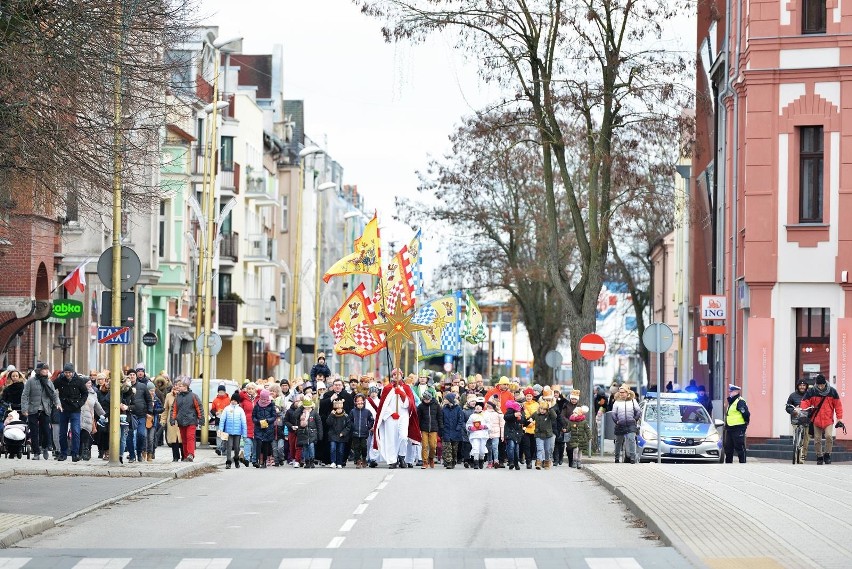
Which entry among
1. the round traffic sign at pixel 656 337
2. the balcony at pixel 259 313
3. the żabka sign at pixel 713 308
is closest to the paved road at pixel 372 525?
the round traffic sign at pixel 656 337

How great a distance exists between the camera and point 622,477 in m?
28.5

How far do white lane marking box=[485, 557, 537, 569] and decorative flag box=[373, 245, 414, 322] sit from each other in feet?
96.8

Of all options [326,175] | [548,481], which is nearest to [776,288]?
[548,481]

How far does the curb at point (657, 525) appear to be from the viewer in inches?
625

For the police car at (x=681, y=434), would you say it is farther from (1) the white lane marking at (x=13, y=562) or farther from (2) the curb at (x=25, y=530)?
(1) the white lane marking at (x=13, y=562)

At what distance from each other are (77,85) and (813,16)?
24.0 meters

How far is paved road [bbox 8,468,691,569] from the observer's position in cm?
1641

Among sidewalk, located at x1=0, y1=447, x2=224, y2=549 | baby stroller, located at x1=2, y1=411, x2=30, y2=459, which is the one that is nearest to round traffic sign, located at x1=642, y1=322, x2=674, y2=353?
sidewalk, located at x1=0, y1=447, x2=224, y2=549

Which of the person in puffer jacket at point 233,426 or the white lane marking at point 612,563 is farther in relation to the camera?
the person in puffer jacket at point 233,426

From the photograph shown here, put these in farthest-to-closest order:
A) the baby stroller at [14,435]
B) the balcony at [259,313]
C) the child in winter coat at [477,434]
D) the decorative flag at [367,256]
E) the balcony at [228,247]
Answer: the balcony at [259,313]
the balcony at [228,247]
the decorative flag at [367,256]
the child in winter coat at [477,434]
the baby stroller at [14,435]

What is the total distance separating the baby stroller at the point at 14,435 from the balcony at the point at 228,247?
4941 centimetres

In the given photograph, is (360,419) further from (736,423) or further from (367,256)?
(367,256)

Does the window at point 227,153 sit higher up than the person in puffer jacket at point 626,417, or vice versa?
the window at point 227,153

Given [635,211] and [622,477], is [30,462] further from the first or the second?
[635,211]
